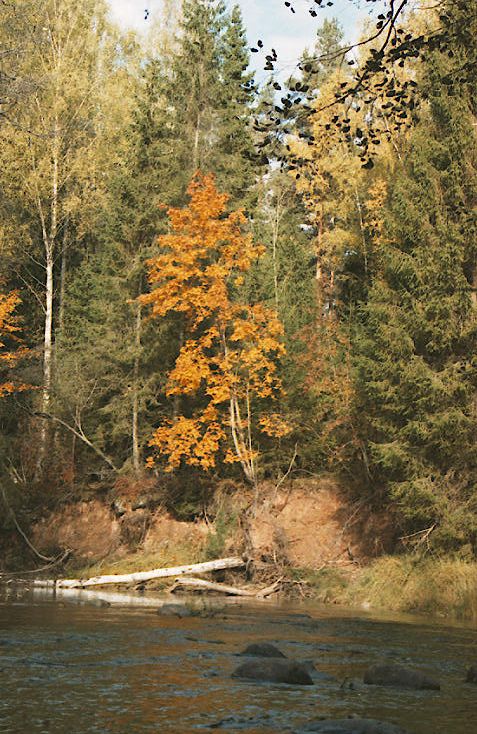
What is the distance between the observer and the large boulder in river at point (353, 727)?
7367mm

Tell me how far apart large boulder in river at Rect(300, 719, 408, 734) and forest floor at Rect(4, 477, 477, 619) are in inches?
481

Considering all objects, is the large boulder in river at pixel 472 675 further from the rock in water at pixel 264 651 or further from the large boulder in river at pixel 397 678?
the rock in water at pixel 264 651

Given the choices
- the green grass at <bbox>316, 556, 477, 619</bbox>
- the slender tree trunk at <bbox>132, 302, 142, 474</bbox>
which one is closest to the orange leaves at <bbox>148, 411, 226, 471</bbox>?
the slender tree trunk at <bbox>132, 302, 142, 474</bbox>

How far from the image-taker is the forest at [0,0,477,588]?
22031 mm

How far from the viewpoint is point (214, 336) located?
28312mm

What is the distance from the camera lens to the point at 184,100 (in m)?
36.3

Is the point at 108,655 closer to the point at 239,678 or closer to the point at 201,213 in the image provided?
the point at 239,678

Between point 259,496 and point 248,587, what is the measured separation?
4807mm

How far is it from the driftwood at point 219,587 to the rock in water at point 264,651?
34.9 ft

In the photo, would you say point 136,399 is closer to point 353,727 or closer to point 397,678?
point 397,678

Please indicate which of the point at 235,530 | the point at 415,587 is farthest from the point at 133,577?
the point at 415,587

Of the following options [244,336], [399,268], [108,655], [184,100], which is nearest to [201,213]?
[244,336]

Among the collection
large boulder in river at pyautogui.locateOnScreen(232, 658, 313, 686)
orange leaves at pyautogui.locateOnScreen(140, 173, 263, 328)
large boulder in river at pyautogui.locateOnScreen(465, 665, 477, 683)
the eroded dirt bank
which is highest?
orange leaves at pyautogui.locateOnScreen(140, 173, 263, 328)

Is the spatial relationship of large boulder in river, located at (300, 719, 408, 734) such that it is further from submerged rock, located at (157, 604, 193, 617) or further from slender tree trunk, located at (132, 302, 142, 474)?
slender tree trunk, located at (132, 302, 142, 474)
